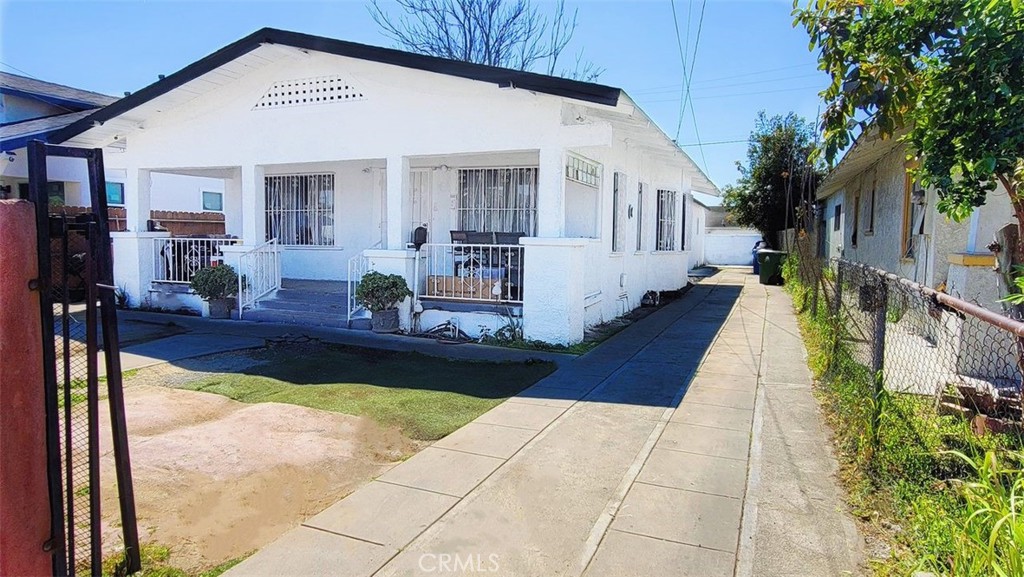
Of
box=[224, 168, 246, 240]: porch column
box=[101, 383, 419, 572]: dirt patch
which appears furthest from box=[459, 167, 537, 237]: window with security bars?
box=[101, 383, 419, 572]: dirt patch

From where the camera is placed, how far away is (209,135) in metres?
11.1

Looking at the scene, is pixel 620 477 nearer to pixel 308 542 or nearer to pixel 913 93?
pixel 308 542

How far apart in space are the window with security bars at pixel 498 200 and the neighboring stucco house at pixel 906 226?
5401 mm

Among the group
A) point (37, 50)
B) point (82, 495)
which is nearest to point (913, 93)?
point (82, 495)

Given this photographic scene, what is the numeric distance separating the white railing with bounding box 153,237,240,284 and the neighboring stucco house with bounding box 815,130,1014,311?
11.7 m

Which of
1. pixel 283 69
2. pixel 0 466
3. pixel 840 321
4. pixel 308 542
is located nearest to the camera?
pixel 0 466

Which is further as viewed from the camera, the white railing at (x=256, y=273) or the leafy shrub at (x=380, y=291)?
the white railing at (x=256, y=273)

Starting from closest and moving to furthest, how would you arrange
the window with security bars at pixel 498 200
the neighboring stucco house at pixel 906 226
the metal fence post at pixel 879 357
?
the metal fence post at pixel 879 357, the neighboring stucco house at pixel 906 226, the window with security bars at pixel 498 200

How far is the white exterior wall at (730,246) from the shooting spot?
109 feet

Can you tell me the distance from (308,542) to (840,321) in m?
5.94

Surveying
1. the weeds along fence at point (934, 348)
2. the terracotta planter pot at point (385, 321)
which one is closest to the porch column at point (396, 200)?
the terracotta planter pot at point (385, 321)

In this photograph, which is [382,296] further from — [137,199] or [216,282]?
[137,199]

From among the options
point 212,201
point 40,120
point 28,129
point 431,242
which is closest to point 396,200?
point 431,242

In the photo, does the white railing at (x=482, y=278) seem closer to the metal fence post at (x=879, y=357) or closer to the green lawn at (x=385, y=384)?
the green lawn at (x=385, y=384)
